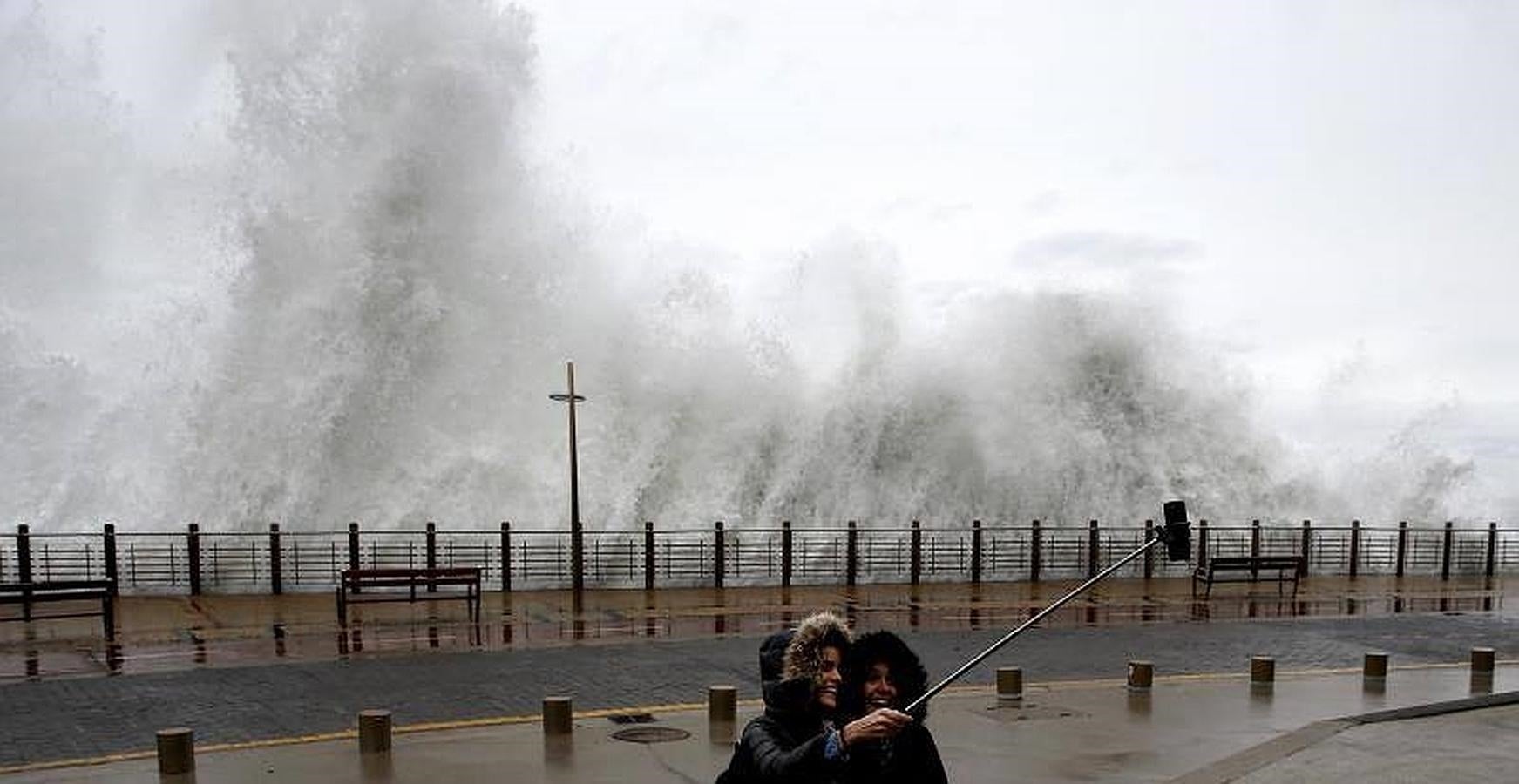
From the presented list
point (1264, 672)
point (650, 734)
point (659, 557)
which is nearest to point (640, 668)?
point (650, 734)

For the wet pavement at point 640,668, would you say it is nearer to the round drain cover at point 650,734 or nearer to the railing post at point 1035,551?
the round drain cover at point 650,734

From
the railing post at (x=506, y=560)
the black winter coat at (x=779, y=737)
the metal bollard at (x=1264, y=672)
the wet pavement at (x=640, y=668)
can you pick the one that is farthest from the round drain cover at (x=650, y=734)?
the railing post at (x=506, y=560)

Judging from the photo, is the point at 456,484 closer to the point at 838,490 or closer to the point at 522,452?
the point at 522,452

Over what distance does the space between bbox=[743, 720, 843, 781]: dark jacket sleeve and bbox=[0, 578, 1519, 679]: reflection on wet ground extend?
9277 millimetres

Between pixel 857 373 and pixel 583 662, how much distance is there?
18884 millimetres

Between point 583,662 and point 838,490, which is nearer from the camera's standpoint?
point 583,662

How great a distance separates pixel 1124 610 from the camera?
16469mm

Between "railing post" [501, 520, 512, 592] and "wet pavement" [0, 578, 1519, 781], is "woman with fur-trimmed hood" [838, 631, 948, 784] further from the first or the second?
"railing post" [501, 520, 512, 592]

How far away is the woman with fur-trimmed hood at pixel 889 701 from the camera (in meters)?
3.53

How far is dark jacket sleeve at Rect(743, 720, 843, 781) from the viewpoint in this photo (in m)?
3.40

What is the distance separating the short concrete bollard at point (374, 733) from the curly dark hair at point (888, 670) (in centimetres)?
503

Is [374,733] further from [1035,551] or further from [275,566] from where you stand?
[1035,551]

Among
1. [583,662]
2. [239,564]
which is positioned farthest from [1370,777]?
[239,564]

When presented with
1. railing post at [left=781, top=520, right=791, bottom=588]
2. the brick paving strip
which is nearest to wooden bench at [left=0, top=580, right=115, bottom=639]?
the brick paving strip
